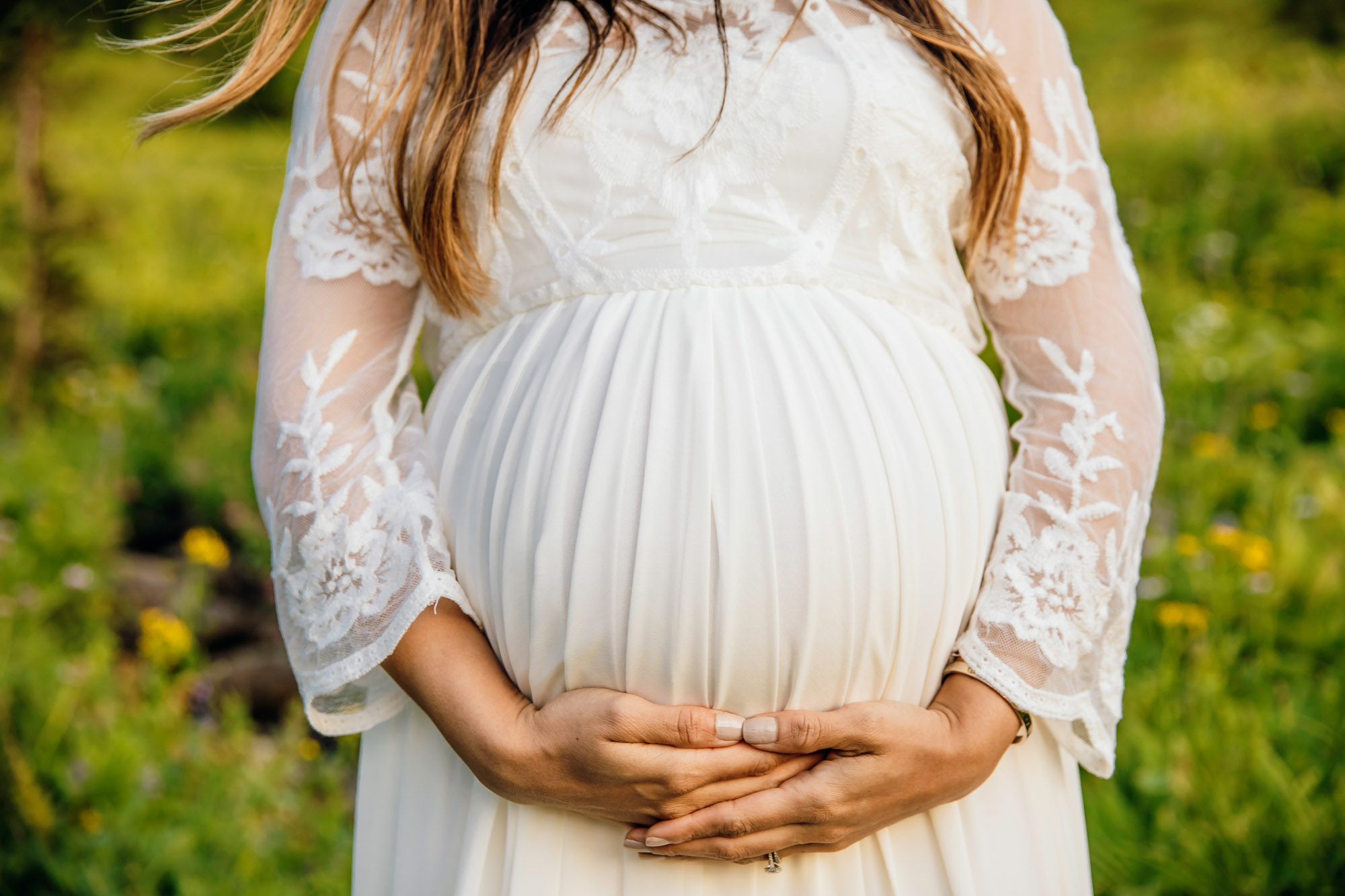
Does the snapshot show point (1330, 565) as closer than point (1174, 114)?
Yes

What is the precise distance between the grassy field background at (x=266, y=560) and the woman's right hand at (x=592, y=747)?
1409 millimetres

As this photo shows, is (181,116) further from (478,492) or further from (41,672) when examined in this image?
(41,672)

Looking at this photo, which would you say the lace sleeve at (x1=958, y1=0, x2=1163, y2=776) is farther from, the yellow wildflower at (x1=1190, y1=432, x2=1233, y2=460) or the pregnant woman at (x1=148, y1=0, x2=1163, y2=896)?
the yellow wildflower at (x1=1190, y1=432, x2=1233, y2=460)

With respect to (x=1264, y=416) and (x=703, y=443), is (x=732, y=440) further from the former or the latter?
(x=1264, y=416)

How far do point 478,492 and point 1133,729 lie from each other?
6.65 ft

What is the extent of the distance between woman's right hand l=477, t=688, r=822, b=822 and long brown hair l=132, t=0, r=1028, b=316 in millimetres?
554

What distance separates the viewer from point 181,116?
1321 mm

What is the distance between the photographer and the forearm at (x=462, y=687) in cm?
117

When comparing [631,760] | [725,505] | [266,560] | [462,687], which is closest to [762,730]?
[631,760]

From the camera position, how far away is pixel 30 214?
4.35 meters

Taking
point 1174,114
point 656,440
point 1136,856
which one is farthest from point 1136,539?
point 1174,114

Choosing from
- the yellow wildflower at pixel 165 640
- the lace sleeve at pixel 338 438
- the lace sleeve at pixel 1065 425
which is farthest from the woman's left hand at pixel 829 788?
the yellow wildflower at pixel 165 640

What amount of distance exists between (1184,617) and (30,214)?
15.0 feet

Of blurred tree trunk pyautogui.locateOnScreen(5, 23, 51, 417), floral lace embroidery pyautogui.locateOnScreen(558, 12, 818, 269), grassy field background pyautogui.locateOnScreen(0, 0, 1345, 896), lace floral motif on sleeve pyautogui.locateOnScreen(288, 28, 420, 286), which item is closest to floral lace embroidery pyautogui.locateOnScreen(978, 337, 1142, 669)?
floral lace embroidery pyautogui.locateOnScreen(558, 12, 818, 269)
